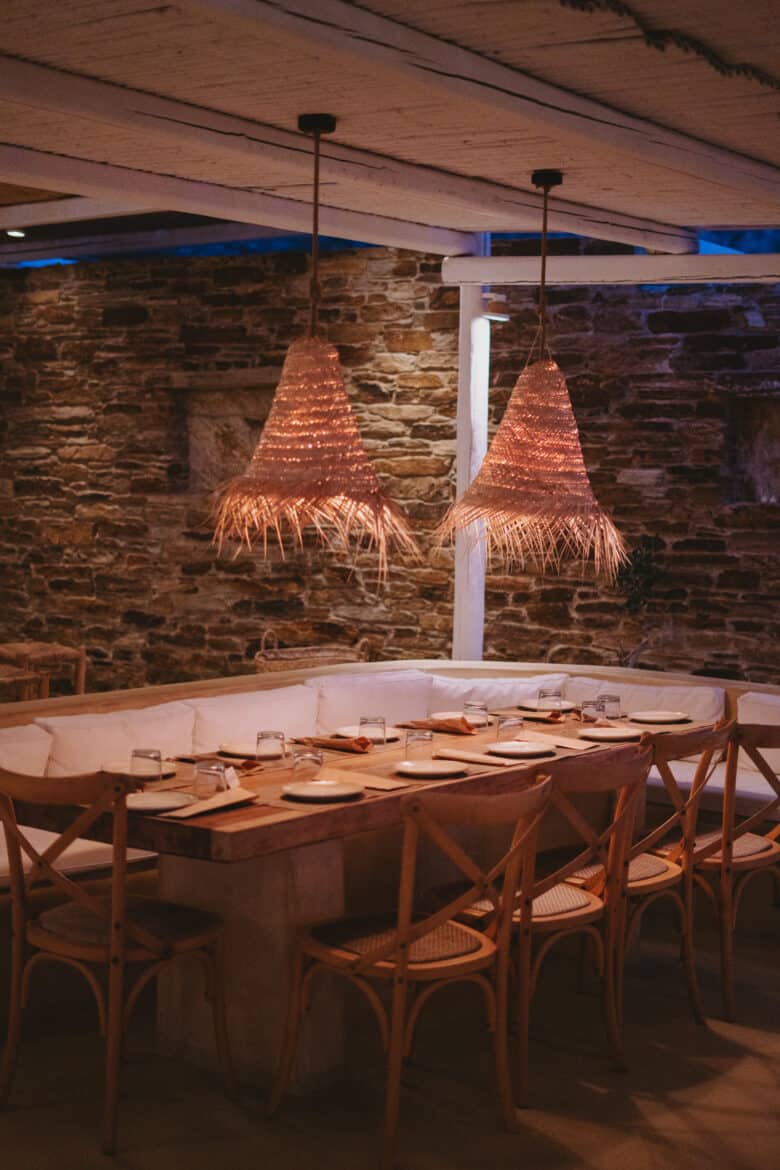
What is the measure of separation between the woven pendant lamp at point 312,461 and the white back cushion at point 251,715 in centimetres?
140

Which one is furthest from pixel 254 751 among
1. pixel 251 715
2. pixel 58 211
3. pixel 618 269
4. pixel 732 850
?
pixel 58 211

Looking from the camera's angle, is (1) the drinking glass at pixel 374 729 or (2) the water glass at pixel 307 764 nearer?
(2) the water glass at pixel 307 764

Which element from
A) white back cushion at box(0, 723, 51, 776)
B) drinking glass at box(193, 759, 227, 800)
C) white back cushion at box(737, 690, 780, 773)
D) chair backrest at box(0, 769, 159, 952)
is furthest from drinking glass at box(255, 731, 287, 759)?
white back cushion at box(737, 690, 780, 773)

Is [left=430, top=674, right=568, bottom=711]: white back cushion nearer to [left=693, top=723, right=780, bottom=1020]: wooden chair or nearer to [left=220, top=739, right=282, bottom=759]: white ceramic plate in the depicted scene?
[left=693, top=723, right=780, bottom=1020]: wooden chair

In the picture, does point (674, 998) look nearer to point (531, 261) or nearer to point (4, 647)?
point (531, 261)

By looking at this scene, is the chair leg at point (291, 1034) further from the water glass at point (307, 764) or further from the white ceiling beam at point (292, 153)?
the white ceiling beam at point (292, 153)

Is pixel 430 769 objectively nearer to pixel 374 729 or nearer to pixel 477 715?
pixel 374 729

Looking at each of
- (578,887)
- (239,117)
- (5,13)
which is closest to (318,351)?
(239,117)

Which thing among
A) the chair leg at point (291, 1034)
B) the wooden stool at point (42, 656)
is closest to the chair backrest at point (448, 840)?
the chair leg at point (291, 1034)

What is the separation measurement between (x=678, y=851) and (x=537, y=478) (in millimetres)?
1347

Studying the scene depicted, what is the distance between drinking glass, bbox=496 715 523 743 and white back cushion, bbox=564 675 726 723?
1197mm

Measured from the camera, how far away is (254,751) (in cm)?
449

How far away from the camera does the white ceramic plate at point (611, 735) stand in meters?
4.93

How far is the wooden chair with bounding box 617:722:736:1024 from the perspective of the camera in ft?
14.3
